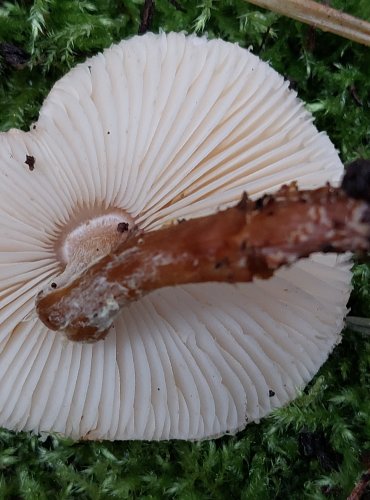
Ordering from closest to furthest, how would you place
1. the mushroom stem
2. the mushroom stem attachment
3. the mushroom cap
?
1. the mushroom stem attachment
2. the mushroom cap
3. the mushroom stem

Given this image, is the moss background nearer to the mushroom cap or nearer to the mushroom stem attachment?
the mushroom cap

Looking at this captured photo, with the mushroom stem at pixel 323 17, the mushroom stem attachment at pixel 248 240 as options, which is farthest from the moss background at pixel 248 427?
the mushroom stem attachment at pixel 248 240

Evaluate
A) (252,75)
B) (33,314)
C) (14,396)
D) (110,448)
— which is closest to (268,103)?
(252,75)

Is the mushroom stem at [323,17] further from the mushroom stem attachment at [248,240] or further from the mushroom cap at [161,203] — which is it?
the mushroom stem attachment at [248,240]

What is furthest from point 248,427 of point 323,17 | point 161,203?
point 323,17

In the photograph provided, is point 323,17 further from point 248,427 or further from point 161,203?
point 248,427

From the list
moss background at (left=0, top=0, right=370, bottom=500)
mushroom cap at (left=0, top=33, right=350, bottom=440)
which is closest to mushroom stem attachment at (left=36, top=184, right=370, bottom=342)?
mushroom cap at (left=0, top=33, right=350, bottom=440)

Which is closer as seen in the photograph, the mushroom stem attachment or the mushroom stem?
the mushroom stem attachment
